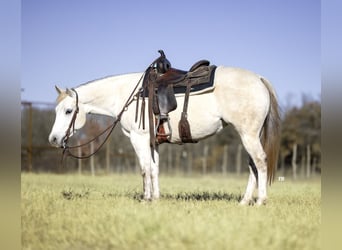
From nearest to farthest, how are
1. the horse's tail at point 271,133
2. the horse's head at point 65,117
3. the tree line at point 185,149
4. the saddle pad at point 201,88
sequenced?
the saddle pad at point 201,88 < the horse's tail at point 271,133 < the horse's head at point 65,117 < the tree line at point 185,149

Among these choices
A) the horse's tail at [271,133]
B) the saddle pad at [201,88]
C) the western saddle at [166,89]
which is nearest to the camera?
the saddle pad at [201,88]

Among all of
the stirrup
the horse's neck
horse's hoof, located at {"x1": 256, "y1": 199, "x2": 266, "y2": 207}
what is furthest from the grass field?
the horse's neck

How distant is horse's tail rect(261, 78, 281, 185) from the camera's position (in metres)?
6.71

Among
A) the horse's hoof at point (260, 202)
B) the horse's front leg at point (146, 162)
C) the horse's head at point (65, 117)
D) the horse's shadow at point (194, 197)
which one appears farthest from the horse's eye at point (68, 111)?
the horse's hoof at point (260, 202)

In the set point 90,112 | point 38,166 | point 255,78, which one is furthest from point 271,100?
point 38,166

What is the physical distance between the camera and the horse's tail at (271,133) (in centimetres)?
671

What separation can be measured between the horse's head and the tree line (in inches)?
331

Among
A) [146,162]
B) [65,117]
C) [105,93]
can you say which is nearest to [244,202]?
[146,162]

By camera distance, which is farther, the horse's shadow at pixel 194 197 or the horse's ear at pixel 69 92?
the horse's shadow at pixel 194 197

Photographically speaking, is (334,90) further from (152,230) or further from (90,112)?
(90,112)

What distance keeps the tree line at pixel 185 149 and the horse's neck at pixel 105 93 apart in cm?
830

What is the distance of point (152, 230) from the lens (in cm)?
427

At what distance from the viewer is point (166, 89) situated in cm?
662

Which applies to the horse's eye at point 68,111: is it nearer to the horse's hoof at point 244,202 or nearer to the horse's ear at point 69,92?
the horse's ear at point 69,92
